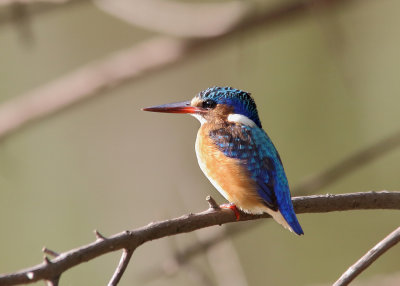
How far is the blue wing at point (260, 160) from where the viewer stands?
7.75ft

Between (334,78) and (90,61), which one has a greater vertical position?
(90,61)

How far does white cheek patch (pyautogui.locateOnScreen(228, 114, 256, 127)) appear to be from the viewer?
278 cm

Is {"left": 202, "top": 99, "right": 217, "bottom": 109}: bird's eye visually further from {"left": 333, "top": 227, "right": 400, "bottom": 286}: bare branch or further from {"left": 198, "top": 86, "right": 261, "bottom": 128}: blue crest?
{"left": 333, "top": 227, "right": 400, "bottom": 286}: bare branch

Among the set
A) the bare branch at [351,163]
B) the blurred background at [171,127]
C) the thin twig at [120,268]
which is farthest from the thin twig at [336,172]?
the blurred background at [171,127]

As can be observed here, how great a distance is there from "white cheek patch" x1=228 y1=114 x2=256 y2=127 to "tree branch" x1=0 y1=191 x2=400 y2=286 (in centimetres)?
40

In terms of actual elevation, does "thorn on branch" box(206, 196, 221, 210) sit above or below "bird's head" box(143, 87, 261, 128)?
below

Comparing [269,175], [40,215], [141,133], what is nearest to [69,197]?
[40,215]

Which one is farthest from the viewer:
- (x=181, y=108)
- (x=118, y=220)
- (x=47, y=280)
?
(x=118, y=220)

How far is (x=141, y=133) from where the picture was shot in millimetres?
7582

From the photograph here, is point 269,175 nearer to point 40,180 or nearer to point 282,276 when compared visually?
point 282,276

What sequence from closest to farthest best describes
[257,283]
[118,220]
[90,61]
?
[257,283]
[118,220]
[90,61]

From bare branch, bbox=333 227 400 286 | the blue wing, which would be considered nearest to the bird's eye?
the blue wing

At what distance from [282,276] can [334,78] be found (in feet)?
6.81

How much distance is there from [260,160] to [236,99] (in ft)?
1.51
